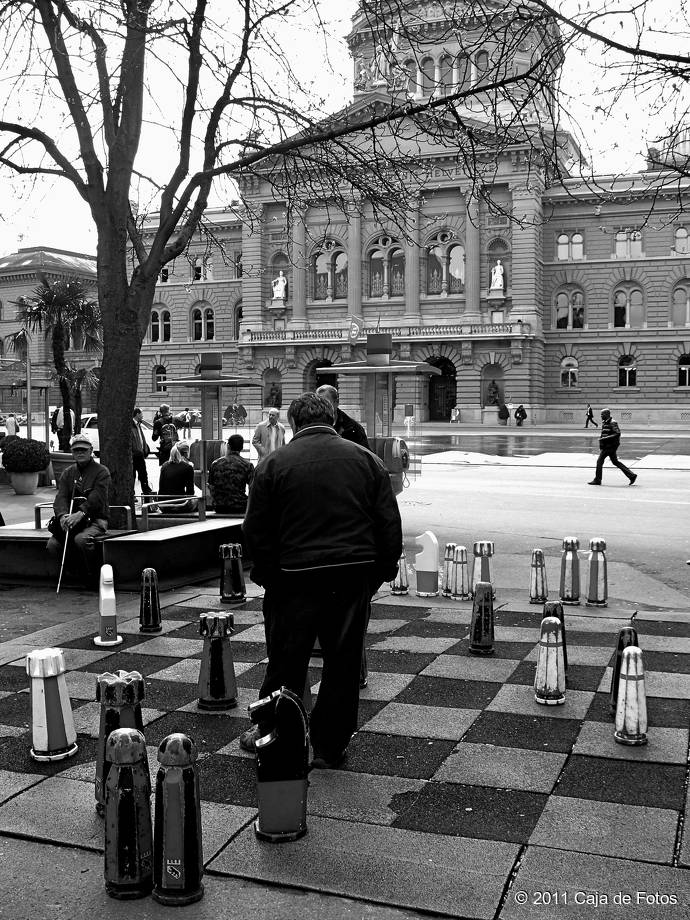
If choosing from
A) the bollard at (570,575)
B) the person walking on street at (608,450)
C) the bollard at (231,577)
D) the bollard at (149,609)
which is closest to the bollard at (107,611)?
the bollard at (149,609)

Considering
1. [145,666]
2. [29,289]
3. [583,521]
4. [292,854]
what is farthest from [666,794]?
[29,289]

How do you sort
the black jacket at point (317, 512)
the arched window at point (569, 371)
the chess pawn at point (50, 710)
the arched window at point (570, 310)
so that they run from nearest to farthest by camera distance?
the black jacket at point (317, 512) < the chess pawn at point (50, 710) < the arched window at point (569, 371) < the arched window at point (570, 310)

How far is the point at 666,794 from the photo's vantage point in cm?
459

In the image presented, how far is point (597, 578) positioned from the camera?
898 cm

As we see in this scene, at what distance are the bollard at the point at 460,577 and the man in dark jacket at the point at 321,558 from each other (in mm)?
4424

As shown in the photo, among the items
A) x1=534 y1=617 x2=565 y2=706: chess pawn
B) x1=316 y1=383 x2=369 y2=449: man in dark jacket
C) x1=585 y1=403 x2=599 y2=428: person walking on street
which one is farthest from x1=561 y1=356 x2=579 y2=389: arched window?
x1=534 y1=617 x2=565 y2=706: chess pawn

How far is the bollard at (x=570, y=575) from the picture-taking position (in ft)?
29.9

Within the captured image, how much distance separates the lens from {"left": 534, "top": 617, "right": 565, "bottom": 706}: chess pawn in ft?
19.1

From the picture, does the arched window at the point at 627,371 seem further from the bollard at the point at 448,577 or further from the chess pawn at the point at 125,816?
the chess pawn at the point at 125,816

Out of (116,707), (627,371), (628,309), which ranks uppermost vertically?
(628,309)

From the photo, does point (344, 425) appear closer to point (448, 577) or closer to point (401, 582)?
point (401, 582)

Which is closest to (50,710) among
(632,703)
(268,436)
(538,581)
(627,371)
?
(632,703)

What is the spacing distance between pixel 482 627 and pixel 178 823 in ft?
12.6

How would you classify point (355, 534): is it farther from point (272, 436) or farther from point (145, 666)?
point (272, 436)
